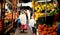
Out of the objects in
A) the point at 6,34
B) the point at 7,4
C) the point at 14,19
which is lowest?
the point at 6,34

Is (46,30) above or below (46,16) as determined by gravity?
below

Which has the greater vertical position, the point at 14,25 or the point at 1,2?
the point at 1,2

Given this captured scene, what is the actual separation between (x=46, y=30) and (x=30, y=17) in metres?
0.25

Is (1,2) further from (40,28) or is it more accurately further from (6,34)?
(40,28)

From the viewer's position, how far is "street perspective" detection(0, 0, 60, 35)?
2203 mm

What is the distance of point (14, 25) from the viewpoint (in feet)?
7.50

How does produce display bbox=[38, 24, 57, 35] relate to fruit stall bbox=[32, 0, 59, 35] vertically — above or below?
below

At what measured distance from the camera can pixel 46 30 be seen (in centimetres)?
220

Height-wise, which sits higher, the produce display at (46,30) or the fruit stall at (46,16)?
the fruit stall at (46,16)

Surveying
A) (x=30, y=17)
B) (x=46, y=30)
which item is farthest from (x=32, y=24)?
(x=46, y=30)

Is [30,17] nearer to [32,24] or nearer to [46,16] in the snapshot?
[32,24]

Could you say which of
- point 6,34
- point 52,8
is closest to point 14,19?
point 6,34

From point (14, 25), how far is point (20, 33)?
0.13 m

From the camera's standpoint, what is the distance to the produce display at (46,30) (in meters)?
2.19
